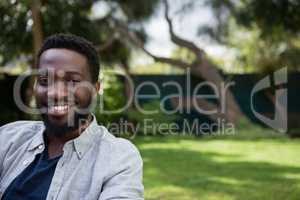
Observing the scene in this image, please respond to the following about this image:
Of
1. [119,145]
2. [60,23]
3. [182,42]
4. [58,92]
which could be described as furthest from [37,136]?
[182,42]

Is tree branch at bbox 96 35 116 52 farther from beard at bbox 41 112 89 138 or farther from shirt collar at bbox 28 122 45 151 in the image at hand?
beard at bbox 41 112 89 138

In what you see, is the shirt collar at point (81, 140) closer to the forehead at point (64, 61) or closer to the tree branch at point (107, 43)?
the forehead at point (64, 61)

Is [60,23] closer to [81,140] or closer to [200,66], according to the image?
[200,66]

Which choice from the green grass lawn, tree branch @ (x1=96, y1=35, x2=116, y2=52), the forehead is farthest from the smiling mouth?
tree branch @ (x1=96, y1=35, x2=116, y2=52)

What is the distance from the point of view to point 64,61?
164 cm

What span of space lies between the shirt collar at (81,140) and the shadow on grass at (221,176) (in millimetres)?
3551

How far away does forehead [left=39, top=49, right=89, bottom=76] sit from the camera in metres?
1.64

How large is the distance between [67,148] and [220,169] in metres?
5.48

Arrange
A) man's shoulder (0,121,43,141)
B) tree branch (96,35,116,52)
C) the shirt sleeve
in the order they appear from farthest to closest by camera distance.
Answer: tree branch (96,35,116,52)
man's shoulder (0,121,43,141)
the shirt sleeve

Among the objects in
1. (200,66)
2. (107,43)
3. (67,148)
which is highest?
(107,43)

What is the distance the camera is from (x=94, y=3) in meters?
13.1

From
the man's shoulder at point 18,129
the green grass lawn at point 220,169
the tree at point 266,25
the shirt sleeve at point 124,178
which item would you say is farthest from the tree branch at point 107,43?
the shirt sleeve at point 124,178

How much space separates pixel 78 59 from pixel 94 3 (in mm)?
11722

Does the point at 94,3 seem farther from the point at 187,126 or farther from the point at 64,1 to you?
the point at 187,126
